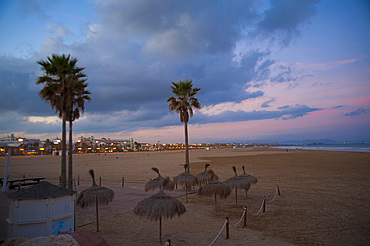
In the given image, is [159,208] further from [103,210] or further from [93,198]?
[103,210]

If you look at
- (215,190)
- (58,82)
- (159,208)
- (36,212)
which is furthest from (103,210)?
(58,82)

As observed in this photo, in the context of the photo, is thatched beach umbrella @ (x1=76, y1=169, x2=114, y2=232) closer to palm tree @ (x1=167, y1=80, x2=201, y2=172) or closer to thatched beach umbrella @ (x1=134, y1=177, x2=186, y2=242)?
thatched beach umbrella @ (x1=134, y1=177, x2=186, y2=242)

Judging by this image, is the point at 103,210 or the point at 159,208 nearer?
the point at 159,208

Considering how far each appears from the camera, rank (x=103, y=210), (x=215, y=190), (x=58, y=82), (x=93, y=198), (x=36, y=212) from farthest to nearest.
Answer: (x=58, y=82) < (x=103, y=210) < (x=215, y=190) < (x=93, y=198) < (x=36, y=212)

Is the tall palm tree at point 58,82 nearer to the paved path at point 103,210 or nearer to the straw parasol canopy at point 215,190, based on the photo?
the paved path at point 103,210

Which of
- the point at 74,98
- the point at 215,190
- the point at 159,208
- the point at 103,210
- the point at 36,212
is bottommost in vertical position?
the point at 103,210

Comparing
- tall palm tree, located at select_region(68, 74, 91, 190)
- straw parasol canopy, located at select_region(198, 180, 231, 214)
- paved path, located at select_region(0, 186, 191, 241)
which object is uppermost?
tall palm tree, located at select_region(68, 74, 91, 190)

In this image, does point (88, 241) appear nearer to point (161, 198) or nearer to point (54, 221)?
point (54, 221)

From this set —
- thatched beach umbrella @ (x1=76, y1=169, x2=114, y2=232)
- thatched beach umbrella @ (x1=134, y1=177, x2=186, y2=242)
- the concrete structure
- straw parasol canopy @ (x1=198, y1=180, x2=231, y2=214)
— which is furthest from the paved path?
straw parasol canopy @ (x1=198, y1=180, x2=231, y2=214)

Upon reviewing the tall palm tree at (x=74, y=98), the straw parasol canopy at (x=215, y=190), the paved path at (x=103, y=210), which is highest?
the tall palm tree at (x=74, y=98)

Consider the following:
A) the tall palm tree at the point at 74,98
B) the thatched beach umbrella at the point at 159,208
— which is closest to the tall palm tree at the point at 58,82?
the tall palm tree at the point at 74,98

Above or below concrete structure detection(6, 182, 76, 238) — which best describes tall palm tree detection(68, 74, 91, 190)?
above

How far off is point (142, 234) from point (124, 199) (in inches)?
219

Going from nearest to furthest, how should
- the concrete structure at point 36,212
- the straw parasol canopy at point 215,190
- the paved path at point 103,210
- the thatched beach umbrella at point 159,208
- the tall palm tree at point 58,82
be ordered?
the concrete structure at point 36,212, the thatched beach umbrella at point 159,208, the paved path at point 103,210, the straw parasol canopy at point 215,190, the tall palm tree at point 58,82
